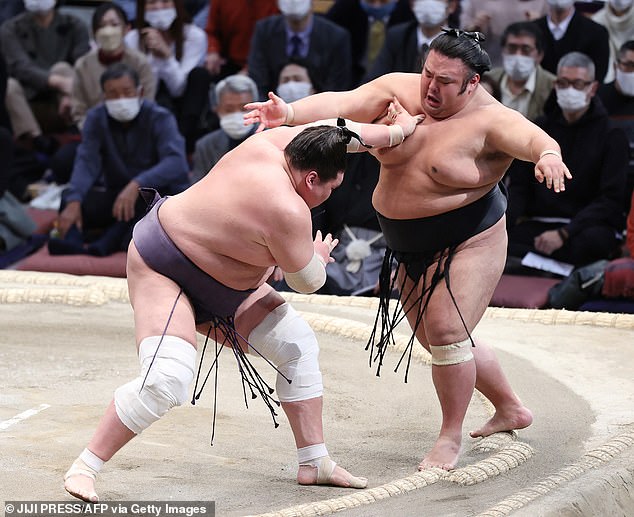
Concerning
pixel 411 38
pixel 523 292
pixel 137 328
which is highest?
pixel 137 328

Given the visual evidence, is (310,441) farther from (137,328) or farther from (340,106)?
(340,106)

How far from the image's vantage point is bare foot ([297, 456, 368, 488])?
105 inches

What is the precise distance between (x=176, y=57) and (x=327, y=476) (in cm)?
359

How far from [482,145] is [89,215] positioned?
285 centimetres

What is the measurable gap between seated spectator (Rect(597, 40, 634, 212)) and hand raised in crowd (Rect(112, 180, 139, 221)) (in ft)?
6.67

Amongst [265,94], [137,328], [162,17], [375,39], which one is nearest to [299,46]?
[265,94]

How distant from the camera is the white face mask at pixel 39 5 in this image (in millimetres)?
6129

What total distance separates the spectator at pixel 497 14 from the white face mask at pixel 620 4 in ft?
0.99

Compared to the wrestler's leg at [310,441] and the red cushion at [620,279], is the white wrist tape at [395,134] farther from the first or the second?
the red cushion at [620,279]

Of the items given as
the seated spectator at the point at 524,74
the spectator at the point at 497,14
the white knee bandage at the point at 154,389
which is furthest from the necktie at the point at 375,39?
the white knee bandage at the point at 154,389

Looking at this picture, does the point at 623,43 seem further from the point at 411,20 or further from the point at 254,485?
the point at 254,485

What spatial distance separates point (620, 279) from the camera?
4.39m

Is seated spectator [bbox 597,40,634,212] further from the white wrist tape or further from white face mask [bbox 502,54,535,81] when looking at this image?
the white wrist tape

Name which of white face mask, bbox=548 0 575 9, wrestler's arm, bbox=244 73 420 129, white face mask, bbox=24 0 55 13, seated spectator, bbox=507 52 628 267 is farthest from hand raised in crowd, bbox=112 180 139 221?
wrestler's arm, bbox=244 73 420 129
